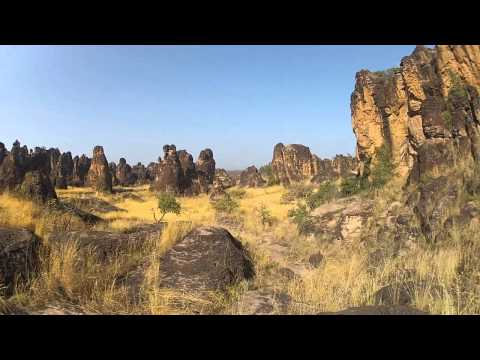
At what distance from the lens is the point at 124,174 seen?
253 ft

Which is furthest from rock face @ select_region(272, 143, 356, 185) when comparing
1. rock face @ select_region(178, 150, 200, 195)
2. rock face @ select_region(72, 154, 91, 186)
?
rock face @ select_region(72, 154, 91, 186)

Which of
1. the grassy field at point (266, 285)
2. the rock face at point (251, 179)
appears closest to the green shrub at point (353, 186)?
the grassy field at point (266, 285)

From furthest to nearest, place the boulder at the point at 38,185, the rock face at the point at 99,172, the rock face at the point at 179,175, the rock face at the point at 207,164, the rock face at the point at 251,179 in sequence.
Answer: the rock face at the point at 207,164 → the rock face at the point at 251,179 → the rock face at the point at 99,172 → the rock face at the point at 179,175 → the boulder at the point at 38,185

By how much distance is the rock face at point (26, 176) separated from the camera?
575 inches

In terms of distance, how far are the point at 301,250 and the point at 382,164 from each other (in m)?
6.16

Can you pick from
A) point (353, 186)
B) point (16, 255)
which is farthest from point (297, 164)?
point (16, 255)

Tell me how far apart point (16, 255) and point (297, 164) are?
176 feet

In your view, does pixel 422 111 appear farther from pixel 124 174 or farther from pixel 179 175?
pixel 124 174

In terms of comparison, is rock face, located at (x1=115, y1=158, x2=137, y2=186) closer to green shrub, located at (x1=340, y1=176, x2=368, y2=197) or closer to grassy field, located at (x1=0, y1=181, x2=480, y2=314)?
green shrub, located at (x1=340, y1=176, x2=368, y2=197)

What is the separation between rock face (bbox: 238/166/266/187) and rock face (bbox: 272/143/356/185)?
299cm

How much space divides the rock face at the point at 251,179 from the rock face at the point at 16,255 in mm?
53302

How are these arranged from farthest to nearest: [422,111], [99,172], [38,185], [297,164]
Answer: [297,164] < [99,172] < [38,185] < [422,111]

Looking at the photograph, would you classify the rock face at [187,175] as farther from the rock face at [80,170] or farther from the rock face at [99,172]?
the rock face at [80,170]
